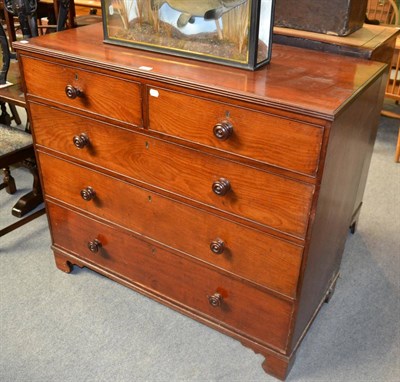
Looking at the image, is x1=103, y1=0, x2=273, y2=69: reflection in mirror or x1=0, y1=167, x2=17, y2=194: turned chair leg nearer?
x1=103, y1=0, x2=273, y2=69: reflection in mirror

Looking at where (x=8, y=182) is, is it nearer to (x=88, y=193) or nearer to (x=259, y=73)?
(x=88, y=193)

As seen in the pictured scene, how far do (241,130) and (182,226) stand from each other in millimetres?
439

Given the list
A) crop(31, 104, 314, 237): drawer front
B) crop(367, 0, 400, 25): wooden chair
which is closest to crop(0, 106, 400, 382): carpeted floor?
crop(31, 104, 314, 237): drawer front

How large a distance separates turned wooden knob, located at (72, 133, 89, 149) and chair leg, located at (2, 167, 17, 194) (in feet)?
3.57

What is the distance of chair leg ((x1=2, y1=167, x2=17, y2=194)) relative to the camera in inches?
97.7

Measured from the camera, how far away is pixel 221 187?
130 centimetres

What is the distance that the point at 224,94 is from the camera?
118 centimetres

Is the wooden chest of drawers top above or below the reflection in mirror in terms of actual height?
below

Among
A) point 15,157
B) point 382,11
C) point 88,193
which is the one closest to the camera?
point 88,193

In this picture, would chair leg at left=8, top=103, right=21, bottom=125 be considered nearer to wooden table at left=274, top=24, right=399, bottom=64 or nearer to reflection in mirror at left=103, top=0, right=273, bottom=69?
reflection in mirror at left=103, top=0, right=273, bottom=69

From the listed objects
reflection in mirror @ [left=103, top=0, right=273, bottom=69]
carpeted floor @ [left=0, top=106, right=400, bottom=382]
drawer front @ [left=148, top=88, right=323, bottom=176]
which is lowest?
carpeted floor @ [left=0, top=106, right=400, bottom=382]

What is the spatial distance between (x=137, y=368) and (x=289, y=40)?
1.25 m

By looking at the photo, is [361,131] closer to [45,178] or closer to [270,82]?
[270,82]

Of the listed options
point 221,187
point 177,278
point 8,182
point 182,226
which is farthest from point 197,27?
point 8,182
